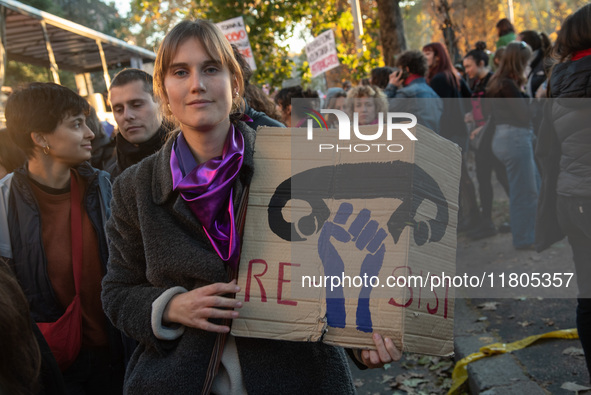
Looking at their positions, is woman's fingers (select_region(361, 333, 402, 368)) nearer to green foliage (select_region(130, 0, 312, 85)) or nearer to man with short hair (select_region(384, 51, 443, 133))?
man with short hair (select_region(384, 51, 443, 133))

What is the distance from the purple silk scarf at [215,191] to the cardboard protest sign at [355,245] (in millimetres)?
57

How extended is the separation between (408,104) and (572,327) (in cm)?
282

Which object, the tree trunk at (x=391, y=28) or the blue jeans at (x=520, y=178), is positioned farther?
the tree trunk at (x=391, y=28)

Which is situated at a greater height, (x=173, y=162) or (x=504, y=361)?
(x=173, y=162)

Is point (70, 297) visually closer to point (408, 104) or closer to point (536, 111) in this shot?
point (408, 104)

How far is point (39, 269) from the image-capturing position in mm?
2592

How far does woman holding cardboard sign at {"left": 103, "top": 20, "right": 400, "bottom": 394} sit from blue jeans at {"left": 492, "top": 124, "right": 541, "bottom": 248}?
5424 mm

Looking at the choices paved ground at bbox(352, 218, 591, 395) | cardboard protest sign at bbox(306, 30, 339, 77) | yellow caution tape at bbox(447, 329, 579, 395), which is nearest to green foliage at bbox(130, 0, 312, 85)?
cardboard protest sign at bbox(306, 30, 339, 77)

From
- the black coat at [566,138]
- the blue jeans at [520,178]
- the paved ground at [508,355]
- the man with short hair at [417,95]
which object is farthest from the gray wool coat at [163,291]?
the blue jeans at [520,178]

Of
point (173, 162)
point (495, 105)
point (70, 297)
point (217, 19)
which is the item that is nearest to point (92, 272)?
point (70, 297)

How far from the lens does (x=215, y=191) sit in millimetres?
1796

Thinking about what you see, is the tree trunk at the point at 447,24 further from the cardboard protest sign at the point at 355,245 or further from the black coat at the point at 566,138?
the cardboard protest sign at the point at 355,245

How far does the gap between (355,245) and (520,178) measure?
5.74 metres

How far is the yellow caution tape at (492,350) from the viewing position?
3.89 meters
